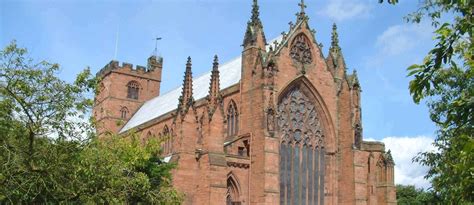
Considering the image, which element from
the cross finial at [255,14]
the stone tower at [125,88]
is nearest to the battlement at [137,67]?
the stone tower at [125,88]

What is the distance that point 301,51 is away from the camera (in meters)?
38.6

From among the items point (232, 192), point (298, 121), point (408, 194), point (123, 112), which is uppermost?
point (123, 112)

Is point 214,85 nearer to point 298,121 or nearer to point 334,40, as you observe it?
point 298,121

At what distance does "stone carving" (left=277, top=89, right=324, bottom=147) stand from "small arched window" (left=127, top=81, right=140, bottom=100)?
3240 cm

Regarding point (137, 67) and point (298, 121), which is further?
point (137, 67)

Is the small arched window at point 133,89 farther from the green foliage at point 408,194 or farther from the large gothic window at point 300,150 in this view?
the green foliage at point 408,194

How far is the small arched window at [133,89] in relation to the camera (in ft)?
216

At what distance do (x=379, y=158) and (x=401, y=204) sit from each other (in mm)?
28095

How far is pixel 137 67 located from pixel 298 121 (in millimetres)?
34920

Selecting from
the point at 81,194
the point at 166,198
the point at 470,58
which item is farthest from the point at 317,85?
the point at 470,58

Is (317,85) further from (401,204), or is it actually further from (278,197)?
(401,204)

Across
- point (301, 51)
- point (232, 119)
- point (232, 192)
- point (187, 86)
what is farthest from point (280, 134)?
point (187, 86)

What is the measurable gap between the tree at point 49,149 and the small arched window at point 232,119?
21696 mm

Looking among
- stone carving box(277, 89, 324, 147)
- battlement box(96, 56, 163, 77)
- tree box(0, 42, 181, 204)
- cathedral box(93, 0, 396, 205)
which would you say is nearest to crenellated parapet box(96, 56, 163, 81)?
battlement box(96, 56, 163, 77)
